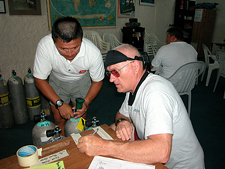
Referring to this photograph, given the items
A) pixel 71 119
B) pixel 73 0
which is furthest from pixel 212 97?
pixel 73 0

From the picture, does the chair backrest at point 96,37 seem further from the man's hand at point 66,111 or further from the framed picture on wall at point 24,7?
the man's hand at point 66,111

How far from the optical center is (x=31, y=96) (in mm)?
2824

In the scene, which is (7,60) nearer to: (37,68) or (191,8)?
(37,68)

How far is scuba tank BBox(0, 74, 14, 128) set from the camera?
8.50 feet

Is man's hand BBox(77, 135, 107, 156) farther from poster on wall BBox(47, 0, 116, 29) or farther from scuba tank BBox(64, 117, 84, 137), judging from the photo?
poster on wall BBox(47, 0, 116, 29)

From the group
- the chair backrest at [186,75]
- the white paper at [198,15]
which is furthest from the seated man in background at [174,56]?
the white paper at [198,15]

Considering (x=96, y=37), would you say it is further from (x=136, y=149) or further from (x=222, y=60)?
(x=136, y=149)

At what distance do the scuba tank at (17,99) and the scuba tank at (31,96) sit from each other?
7cm

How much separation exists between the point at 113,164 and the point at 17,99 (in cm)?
237

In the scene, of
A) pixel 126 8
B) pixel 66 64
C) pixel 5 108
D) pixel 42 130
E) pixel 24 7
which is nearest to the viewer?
pixel 42 130

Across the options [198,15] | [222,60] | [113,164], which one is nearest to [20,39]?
[113,164]

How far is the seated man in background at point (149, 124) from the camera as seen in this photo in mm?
916

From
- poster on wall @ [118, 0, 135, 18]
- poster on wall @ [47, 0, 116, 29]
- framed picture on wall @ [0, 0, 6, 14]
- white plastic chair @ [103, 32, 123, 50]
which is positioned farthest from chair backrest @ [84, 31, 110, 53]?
framed picture on wall @ [0, 0, 6, 14]

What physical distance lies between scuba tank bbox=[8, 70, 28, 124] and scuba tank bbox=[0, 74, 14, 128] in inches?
2.6
